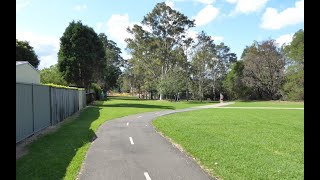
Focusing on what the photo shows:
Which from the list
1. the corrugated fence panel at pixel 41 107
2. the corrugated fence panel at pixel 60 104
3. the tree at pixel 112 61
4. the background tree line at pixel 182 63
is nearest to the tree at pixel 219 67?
the background tree line at pixel 182 63

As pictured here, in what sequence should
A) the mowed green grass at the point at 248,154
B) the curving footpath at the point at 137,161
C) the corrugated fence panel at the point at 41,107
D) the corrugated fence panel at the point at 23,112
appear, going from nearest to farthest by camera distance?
the curving footpath at the point at 137,161
the mowed green grass at the point at 248,154
the corrugated fence panel at the point at 23,112
the corrugated fence panel at the point at 41,107

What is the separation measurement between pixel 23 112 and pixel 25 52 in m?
51.3

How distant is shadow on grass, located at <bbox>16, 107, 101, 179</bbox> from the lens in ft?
28.9

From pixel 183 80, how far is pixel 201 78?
49.2 feet

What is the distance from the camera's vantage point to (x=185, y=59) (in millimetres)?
76625

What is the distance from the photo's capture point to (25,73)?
24812 millimetres

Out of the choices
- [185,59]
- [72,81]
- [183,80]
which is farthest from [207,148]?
[185,59]

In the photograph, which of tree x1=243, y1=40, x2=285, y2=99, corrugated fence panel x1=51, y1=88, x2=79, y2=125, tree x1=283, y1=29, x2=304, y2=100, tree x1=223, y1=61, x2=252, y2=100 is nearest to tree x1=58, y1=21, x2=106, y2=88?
corrugated fence panel x1=51, y1=88, x2=79, y2=125

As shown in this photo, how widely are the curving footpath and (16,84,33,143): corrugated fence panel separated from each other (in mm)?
2572

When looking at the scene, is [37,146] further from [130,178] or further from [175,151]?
[130,178]

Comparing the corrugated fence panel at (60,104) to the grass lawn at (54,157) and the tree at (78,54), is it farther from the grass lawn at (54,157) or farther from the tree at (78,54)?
the tree at (78,54)

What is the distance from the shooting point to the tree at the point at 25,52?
5972 centimetres

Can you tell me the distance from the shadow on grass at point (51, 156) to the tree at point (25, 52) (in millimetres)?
46673

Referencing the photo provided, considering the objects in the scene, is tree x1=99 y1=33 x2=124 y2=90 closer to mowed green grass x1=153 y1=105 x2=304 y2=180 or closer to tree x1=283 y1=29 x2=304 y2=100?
tree x1=283 y1=29 x2=304 y2=100
